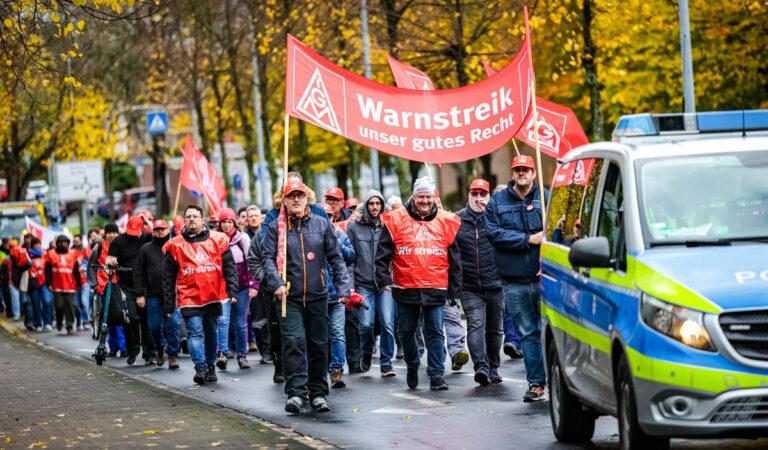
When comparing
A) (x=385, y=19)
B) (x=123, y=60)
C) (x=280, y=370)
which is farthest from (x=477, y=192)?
(x=123, y=60)

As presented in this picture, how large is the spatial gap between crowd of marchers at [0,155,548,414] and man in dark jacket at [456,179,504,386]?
0.04 feet

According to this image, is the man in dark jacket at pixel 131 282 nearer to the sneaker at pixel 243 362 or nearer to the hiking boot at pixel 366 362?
the sneaker at pixel 243 362

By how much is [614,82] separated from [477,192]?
20004mm

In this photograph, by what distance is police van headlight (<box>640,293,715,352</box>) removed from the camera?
755cm

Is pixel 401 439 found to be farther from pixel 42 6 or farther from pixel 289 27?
pixel 289 27

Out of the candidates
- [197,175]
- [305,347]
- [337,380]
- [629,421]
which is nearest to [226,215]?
[337,380]

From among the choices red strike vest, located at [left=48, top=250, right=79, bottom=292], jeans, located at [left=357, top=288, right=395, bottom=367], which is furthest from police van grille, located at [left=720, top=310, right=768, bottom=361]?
red strike vest, located at [left=48, top=250, right=79, bottom=292]

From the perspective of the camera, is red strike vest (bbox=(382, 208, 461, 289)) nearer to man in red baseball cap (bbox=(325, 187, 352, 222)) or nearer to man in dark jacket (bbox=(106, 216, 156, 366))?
man in red baseball cap (bbox=(325, 187, 352, 222))

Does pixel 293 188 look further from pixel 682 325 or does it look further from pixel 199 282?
pixel 682 325

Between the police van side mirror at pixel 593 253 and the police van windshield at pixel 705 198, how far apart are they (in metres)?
0.24

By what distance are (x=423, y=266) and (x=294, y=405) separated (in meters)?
2.18

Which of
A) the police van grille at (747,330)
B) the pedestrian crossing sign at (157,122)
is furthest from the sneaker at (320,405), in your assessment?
the pedestrian crossing sign at (157,122)

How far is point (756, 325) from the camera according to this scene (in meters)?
7.55

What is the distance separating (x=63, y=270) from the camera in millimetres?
27531
